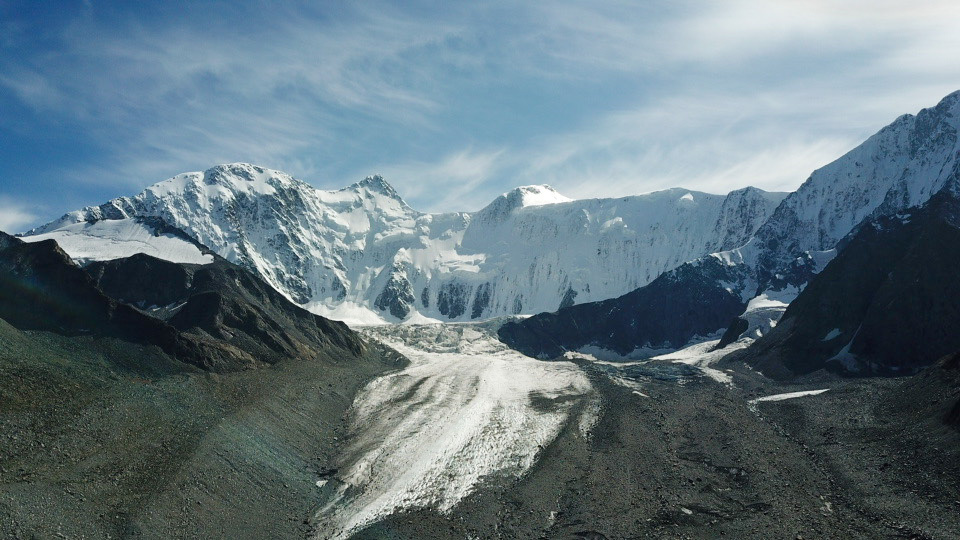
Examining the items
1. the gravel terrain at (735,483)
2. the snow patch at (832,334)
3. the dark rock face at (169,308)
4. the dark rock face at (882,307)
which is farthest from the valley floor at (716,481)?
the snow patch at (832,334)

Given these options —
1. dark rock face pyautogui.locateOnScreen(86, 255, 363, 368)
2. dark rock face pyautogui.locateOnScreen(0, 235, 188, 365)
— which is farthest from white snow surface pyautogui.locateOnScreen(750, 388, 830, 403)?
dark rock face pyautogui.locateOnScreen(0, 235, 188, 365)

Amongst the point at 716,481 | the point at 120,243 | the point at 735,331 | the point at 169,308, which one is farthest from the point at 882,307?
the point at 120,243

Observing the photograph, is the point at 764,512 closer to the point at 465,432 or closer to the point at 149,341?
the point at 465,432

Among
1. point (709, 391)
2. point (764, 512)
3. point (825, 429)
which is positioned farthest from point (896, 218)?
point (764, 512)

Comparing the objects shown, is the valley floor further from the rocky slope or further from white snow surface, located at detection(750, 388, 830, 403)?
the rocky slope

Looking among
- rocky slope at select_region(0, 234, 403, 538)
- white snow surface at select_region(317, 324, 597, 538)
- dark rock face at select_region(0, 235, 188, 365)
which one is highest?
dark rock face at select_region(0, 235, 188, 365)

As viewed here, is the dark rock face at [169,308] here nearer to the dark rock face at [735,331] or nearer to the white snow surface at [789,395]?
the white snow surface at [789,395]

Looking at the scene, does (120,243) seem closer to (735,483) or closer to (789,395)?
(789,395)
